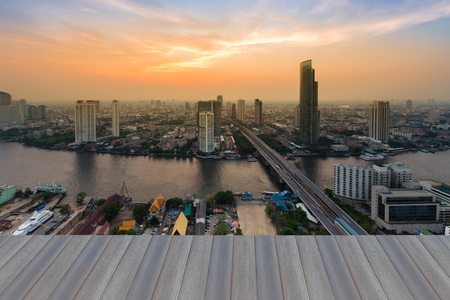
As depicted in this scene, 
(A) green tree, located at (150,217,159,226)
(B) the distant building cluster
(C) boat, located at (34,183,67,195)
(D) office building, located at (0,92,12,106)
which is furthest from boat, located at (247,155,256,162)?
(D) office building, located at (0,92,12,106)

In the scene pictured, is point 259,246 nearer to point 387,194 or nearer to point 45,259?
point 45,259

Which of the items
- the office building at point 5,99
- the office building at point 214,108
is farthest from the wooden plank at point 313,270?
the office building at point 5,99

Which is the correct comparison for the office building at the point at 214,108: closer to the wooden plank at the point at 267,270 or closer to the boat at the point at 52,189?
the boat at the point at 52,189

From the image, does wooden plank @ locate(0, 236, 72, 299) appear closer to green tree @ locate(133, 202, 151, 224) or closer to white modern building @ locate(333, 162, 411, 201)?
green tree @ locate(133, 202, 151, 224)

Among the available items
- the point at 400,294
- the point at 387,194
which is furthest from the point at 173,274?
the point at 387,194

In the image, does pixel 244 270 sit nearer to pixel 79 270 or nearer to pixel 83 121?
pixel 79 270

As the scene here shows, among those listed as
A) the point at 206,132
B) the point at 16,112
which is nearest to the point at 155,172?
the point at 206,132
